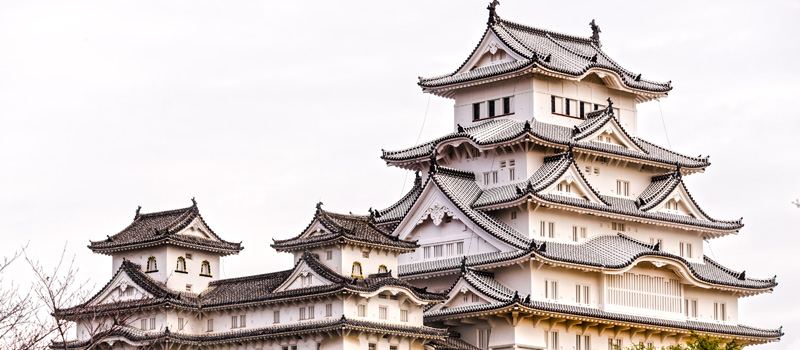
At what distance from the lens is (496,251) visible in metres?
73.2

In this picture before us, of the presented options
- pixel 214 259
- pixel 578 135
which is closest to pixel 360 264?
pixel 214 259

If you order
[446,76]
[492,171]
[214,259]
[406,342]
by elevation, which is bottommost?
[406,342]

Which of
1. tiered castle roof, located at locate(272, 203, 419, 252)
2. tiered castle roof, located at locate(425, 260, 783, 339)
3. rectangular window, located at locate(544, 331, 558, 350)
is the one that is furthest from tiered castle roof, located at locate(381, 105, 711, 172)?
rectangular window, located at locate(544, 331, 558, 350)

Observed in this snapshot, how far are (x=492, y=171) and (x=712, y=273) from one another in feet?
43.5

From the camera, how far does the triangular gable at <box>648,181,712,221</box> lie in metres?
79.1

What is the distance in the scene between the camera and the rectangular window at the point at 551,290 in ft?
238

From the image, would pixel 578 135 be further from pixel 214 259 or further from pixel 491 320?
pixel 214 259

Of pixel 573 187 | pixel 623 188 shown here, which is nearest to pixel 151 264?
pixel 573 187

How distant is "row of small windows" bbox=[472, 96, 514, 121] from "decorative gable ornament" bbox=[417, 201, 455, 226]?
22.8 ft

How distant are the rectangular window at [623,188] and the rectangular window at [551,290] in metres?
8.83

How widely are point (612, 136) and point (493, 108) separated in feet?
20.9

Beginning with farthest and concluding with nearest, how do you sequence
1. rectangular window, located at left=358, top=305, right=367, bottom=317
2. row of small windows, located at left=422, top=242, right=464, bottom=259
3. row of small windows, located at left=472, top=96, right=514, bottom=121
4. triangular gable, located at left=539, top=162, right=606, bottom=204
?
row of small windows, located at left=472, top=96, right=514, bottom=121, row of small windows, located at left=422, top=242, right=464, bottom=259, triangular gable, located at left=539, top=162, right=606, bottom=204, rectangular window, located at left=358, top=305, right=367, bottom=317

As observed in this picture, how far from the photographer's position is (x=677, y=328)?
249 ft

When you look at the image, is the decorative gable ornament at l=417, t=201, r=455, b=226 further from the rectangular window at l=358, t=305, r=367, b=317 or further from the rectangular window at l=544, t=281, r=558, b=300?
the rectangular window at l=358, t=305, r=367, b=317
